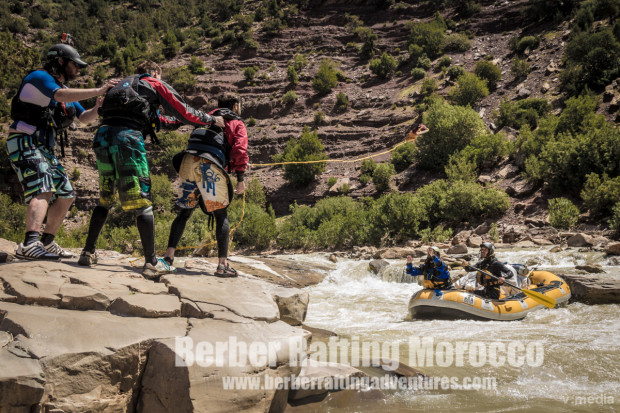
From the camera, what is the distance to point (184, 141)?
1698 inches

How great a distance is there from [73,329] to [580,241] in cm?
1623

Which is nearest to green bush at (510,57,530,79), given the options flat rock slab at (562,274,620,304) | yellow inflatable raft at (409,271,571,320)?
flat rock slab at (562,274,620,304)

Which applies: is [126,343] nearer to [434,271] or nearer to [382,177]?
[434,271]

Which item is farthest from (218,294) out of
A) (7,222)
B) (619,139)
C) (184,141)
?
(184,141)

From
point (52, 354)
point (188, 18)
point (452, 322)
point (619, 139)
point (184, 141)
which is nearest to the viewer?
point (52, 354)

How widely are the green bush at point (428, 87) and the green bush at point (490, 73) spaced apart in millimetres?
4064

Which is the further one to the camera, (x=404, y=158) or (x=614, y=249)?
(x=404, y=158)

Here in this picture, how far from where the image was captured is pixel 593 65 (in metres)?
28.0

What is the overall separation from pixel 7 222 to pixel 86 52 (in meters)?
46.8

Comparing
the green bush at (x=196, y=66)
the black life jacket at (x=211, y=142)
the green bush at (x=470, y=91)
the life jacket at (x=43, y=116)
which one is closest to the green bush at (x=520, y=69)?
the green bush at (x=470, y=91)

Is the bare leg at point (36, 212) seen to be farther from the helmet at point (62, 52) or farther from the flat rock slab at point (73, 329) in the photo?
the helmet at point (62, 52)

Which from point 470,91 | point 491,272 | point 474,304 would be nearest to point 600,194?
point 491,272

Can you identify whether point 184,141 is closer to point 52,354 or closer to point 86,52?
point 86,52

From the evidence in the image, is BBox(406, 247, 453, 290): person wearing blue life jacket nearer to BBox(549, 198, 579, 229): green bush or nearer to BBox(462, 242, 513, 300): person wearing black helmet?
BBox(462, 242, 513, 300): person wearing black helmet
